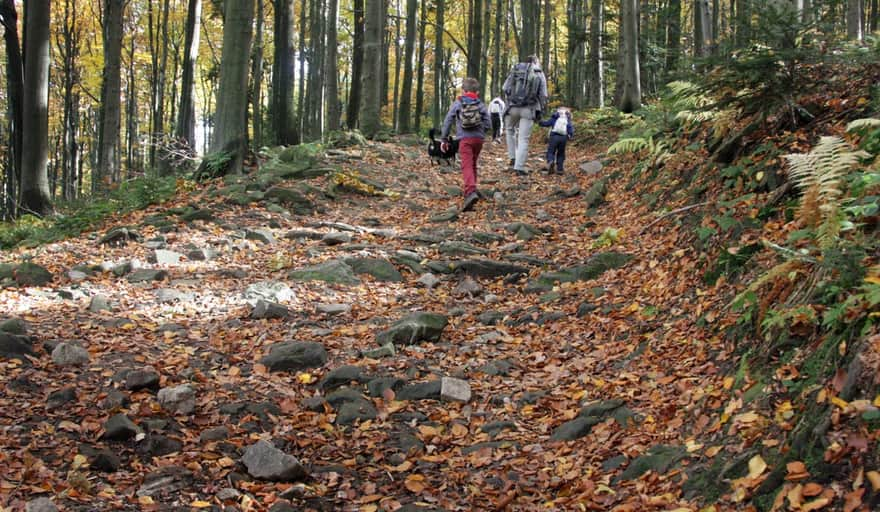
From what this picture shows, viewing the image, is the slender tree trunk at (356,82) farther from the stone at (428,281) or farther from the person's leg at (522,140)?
the stone at (428,281)

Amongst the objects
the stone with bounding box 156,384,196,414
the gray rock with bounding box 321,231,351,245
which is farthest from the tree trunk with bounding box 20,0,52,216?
the stone with bounding box 156,384,196,414

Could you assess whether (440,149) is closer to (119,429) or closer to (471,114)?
(471,114)

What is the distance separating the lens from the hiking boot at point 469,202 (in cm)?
1105

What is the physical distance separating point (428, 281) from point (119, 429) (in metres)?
4.17

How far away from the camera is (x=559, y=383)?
16.9ft

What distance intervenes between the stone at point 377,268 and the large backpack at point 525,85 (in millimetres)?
5834

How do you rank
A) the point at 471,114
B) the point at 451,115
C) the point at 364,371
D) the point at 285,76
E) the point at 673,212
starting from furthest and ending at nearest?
the point at 285,76 < the point at 451,115 < the point at 471,114 < the point at 673,212 < the point at 364,371

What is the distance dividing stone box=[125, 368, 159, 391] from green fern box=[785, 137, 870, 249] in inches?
174

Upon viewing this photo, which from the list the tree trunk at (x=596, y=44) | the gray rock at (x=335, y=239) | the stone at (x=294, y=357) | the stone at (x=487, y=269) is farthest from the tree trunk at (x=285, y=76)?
the stone at (x=294, y=357)

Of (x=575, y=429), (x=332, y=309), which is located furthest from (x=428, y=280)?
(x=575, y=429)

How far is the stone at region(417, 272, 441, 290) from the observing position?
778cm

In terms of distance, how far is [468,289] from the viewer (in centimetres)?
758

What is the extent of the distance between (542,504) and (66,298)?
5.24m

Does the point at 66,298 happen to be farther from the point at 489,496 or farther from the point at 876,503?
the point at 876,503
